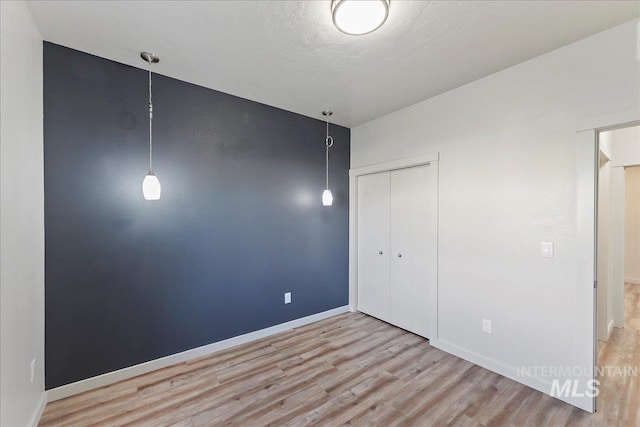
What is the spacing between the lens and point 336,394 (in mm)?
2168

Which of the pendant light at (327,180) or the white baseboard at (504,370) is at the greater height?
the pendant light at (327,180)

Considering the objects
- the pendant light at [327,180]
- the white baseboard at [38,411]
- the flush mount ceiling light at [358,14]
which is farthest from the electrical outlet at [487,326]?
the white baseboard at [38,411]

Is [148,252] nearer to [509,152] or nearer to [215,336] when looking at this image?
[215,336]

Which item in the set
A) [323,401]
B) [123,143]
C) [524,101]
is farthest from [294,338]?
[524,101]

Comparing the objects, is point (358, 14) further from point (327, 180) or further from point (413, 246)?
point (413, 246)

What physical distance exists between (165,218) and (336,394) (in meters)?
2.18

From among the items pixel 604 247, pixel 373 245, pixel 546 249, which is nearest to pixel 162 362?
pixel 373 245

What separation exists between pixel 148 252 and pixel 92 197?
0.63 m

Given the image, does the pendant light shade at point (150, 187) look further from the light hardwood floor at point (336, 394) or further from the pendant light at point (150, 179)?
the light hardwood floor at point (336, 394)

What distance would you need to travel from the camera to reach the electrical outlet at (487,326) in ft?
8.22

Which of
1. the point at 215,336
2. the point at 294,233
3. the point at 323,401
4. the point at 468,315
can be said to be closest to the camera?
the point at 323,401

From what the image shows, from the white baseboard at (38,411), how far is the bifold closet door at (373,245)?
3.32 m

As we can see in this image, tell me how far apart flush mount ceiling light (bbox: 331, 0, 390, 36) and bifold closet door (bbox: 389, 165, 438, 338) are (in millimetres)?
1713

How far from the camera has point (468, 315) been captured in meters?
2.66
